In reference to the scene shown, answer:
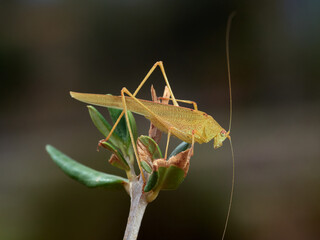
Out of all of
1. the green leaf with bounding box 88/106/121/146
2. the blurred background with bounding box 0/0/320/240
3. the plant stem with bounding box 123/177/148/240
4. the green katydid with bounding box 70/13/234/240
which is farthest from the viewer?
the blurred background with bounding box 0/0/320/240

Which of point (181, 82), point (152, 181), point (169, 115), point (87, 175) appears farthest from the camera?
point (181, 82)

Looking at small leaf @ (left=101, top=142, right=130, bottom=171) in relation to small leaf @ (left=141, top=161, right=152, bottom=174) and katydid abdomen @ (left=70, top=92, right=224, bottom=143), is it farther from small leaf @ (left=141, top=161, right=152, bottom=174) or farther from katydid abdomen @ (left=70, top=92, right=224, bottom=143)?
katydid abdomen @ (left=70, top=92, right=224, bottom=143)

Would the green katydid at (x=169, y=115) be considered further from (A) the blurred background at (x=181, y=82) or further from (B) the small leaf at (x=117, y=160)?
(A) the blurred background at (x=181, y=82)

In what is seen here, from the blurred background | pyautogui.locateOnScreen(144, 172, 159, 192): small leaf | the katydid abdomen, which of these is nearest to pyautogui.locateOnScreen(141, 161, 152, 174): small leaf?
pyautogui.locateOnScreen(144, 172, 159, 192): small leaf

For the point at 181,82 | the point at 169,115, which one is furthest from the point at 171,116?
the point at 181,82

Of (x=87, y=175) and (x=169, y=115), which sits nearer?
(x=87, y=175)

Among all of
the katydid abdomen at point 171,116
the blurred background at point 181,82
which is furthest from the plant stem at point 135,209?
the blurred background at point 181,82

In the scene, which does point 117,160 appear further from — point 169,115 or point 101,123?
point 169,115

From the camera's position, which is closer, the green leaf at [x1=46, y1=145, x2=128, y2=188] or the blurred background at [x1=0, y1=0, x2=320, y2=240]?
the green leaf at [x1=46, y1=145, x2=128, y2=188]
